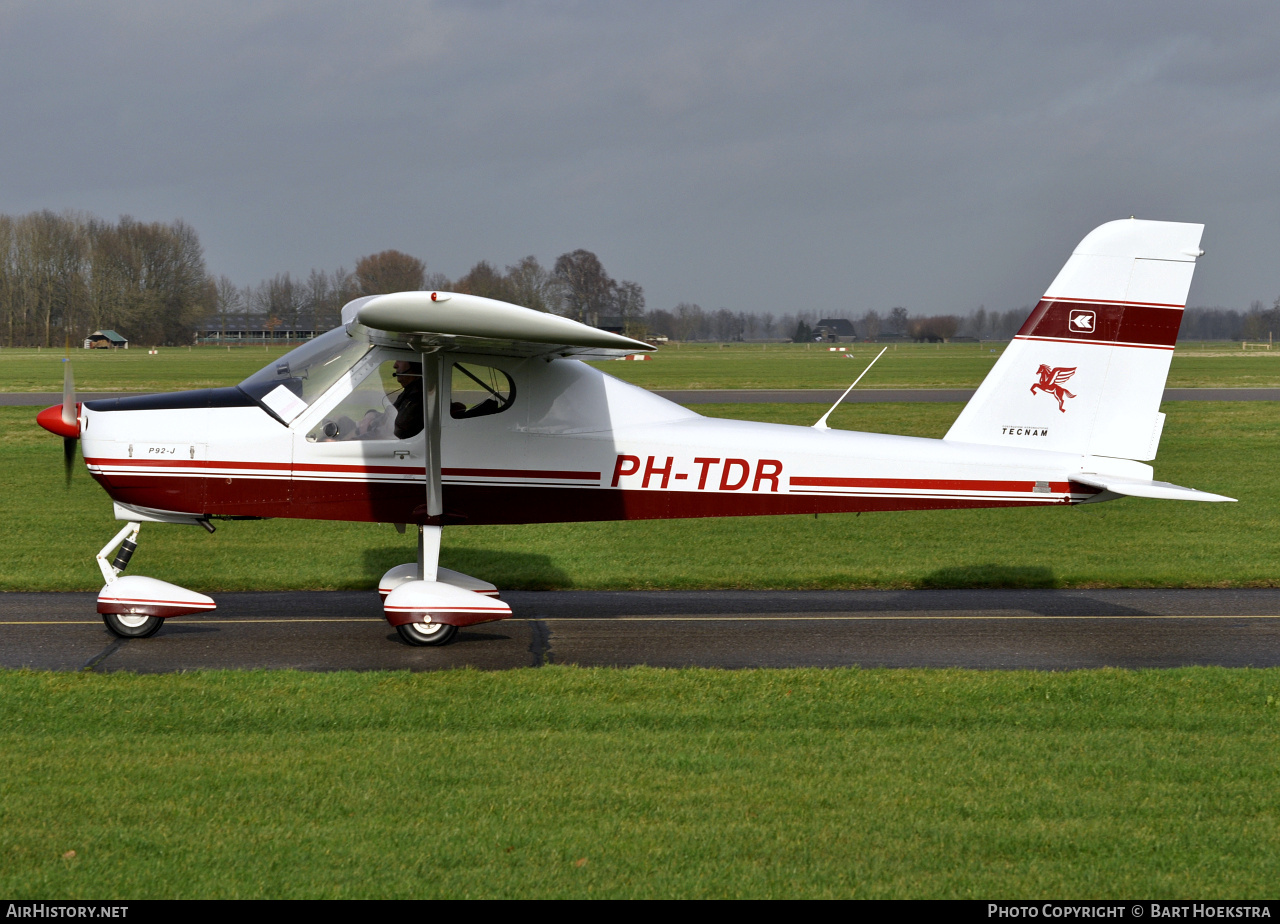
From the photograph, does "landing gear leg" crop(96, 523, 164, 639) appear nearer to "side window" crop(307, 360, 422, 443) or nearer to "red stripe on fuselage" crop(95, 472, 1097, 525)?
"red stripe on fuselage" crop(95, 472, 1097, 525)

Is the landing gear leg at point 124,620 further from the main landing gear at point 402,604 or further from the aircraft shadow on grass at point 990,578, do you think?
the aircraft shadow on grass at point 990,578

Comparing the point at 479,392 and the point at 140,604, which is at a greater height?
the point at 479,392

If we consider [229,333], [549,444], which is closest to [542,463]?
[549,444]

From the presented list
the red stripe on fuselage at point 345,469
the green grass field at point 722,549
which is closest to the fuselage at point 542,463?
the red stripe on fuselage at point 345,469

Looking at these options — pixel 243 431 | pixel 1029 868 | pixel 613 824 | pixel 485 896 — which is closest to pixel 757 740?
pixel 613 824

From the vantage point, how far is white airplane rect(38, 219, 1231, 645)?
8.23 meters

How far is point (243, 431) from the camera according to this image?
328 inches

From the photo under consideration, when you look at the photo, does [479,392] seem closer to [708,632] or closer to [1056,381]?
[708,632]

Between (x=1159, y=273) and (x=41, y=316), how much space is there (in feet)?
437

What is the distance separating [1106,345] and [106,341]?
116 meters

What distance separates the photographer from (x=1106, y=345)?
898cm

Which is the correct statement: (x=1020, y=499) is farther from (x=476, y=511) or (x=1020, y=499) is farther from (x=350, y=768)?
(x=350, y=768)

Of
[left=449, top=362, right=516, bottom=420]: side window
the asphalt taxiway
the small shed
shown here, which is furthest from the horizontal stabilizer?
the small shed

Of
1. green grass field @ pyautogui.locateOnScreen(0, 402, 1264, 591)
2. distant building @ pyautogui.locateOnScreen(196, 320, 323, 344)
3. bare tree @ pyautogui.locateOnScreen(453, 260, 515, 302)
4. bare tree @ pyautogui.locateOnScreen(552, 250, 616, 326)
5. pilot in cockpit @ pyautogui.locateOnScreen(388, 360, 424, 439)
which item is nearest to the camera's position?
pilot in cockpit @ pyautogui.locateOnScreen(388, 360, 424, 439)
